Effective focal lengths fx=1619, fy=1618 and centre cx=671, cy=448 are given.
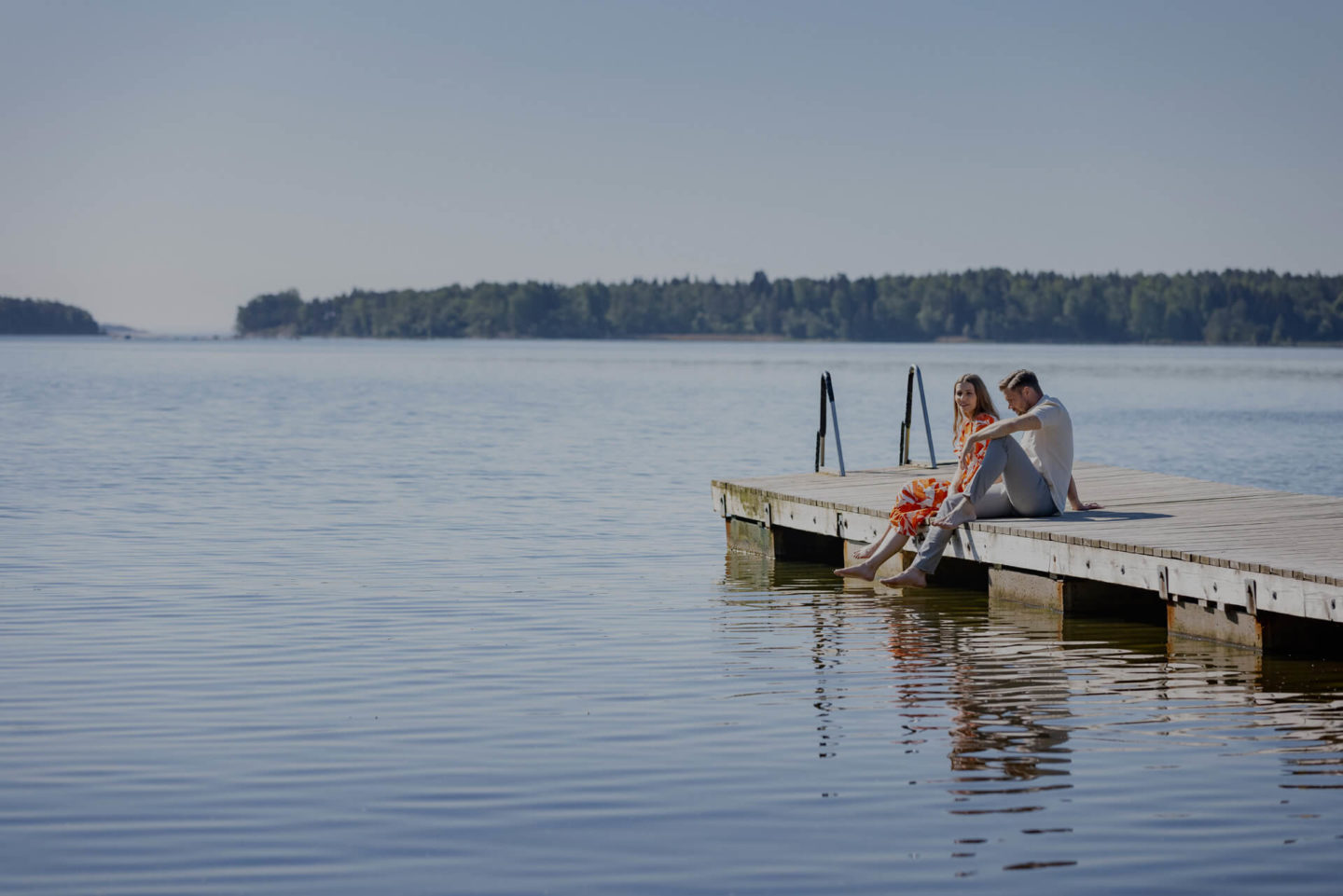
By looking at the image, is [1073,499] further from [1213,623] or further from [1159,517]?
[1213,623]

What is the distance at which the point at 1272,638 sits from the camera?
9.58 meters

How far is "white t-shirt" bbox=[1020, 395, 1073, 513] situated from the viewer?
11.3 m

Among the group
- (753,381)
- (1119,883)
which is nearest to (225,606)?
(1119,883)

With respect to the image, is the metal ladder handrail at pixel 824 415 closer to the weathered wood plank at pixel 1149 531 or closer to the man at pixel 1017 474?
the weathered wood plank at pixel 1149 531

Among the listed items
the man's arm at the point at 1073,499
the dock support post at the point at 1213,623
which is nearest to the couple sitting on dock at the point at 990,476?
the man's arm at the point at 1073,499

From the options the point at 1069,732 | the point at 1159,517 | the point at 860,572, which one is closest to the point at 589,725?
the point at 1069,732

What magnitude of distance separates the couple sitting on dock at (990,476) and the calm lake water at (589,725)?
0.54 metres

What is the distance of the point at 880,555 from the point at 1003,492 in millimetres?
1013

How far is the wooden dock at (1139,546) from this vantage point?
9.36 metres

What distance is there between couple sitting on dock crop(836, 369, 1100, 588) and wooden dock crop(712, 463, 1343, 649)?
0.16 m

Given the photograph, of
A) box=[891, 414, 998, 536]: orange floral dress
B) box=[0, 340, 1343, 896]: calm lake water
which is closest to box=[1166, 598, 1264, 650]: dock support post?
box=[0, 340, 1343, 896]: calm lake water

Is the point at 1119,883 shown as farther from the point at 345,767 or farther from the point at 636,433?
the point at 636,433

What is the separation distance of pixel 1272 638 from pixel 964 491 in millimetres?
2597

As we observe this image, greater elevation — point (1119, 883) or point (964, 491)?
point (964, 491)
